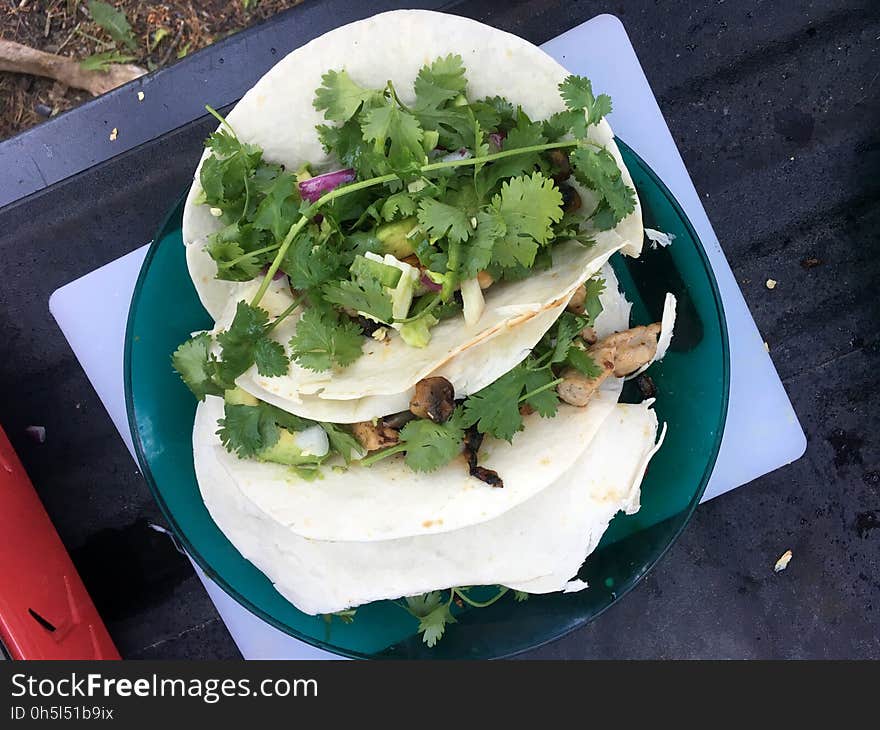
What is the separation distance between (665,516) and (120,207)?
0.94m

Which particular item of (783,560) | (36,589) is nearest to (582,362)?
(783,560)

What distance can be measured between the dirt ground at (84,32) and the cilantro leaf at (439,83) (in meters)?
0.57

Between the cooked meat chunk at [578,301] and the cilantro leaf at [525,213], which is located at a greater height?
the cilantro leaf at [525,213]

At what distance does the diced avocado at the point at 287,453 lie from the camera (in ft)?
3.04

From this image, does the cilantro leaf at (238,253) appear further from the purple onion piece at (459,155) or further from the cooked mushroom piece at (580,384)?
the cooked mushroom piece at (580,384)

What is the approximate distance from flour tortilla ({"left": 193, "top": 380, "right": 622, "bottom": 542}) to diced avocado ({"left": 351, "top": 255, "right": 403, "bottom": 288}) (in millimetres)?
241

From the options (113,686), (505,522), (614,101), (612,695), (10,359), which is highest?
(614,101)

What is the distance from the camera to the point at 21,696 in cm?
107

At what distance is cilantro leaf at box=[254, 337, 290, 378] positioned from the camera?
2.77ft

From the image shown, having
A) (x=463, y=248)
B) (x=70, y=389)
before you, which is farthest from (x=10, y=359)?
(x=463, y=248)

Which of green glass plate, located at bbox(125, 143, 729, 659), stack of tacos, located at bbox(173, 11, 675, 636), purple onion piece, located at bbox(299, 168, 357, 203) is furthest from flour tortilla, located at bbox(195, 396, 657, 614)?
purple onion piece, located at bbox(299, 168, 357, 203)

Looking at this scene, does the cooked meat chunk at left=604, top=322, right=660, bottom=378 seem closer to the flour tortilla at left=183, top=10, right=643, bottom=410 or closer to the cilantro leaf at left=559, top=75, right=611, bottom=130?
the flour tortilla at left=183, top=10, right=643, bottom=410

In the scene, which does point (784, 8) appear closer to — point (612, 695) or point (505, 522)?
point (505, 522)

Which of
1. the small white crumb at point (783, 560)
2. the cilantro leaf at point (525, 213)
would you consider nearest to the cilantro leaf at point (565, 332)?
the cilantro leaf at point (525, 213)
